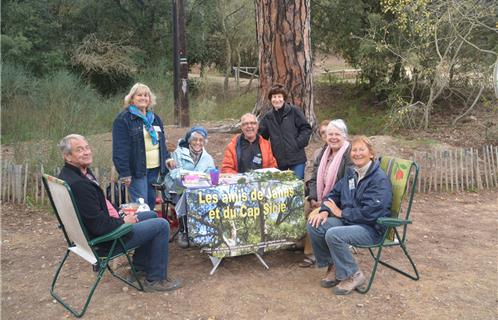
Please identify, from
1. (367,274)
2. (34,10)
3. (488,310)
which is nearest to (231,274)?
(367,274)

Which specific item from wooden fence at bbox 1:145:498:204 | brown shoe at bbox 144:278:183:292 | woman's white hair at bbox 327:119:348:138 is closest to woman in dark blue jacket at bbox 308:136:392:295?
woman's white hair at bbox 327:119:348:138

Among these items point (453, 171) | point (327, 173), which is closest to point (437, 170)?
point (453, 171)

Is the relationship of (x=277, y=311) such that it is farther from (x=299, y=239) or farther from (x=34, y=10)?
(x=34, y=10)

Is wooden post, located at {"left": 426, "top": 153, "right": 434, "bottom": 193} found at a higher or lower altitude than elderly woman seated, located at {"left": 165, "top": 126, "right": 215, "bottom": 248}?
lower

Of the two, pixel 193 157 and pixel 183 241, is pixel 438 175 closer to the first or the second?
pixel 193 157

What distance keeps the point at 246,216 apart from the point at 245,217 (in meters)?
0.01

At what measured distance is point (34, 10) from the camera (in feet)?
51.4

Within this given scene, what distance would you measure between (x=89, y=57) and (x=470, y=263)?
1529cm

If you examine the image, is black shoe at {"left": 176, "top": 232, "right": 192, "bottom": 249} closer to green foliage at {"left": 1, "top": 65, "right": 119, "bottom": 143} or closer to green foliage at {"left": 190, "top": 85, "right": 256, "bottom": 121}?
green foliage at {"left": 1, "top": 65, "right": 119, "bottom": 143}

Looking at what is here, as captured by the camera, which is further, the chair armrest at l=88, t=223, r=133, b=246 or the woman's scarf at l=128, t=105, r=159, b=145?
the woman's scarf at l=128, t=105, r=159, b=145

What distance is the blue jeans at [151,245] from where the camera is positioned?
3.69 metres

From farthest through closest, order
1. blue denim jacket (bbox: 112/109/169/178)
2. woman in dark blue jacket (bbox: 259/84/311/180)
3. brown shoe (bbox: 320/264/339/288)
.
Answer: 1. woman in dark blue jacket (bbox: 259/84/311/180)
2. blue denim jacket (bbox: 112/109/169/178)
3. brown shoe (bbox: 320/264/339/288)

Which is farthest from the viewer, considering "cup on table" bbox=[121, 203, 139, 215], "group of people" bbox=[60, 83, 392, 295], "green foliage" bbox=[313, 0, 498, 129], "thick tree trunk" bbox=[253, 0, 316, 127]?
"green foliage" bbox=[313, 0, 498, 129]

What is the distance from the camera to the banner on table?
4.02 meters
